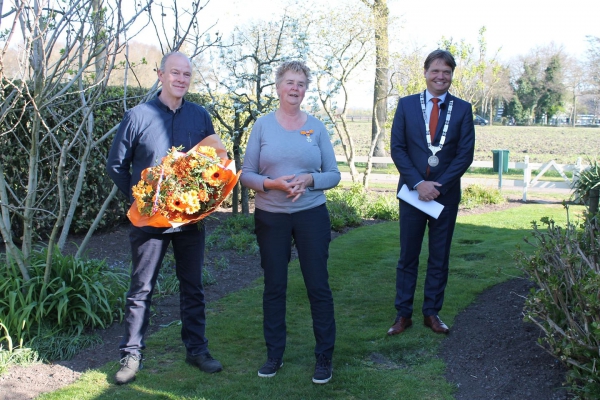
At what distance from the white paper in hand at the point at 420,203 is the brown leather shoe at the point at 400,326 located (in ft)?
3.14

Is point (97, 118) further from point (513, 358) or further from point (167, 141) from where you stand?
point (513, 358)

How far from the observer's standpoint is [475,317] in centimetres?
Result: 527

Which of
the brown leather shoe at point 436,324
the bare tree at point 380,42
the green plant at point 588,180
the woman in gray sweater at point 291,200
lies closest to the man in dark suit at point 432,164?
the brown leather shoe at point 436,324

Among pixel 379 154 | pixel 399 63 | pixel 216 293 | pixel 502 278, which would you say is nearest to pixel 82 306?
pixel 216 293

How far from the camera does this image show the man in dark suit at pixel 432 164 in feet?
15.7

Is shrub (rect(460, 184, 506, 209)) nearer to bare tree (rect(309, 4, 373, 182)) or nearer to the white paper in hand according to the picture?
bare tree (rect(309, 4, 373, 182))

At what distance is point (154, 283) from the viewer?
163 inches

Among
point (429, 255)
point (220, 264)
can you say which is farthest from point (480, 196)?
point (429, 255)

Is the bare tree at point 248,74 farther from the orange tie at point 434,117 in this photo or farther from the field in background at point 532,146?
the field in background at point 532,146

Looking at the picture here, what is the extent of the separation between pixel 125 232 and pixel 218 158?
17.7ft

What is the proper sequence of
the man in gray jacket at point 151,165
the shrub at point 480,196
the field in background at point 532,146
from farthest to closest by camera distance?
the field in background at point 532,146 < the shrub at point 480,196 < the man in gray jacket at point 151,165

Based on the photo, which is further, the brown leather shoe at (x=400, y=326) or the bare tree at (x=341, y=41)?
the bare tree at (x=341, y=41)

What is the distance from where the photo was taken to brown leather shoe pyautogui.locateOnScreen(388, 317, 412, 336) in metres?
4.89

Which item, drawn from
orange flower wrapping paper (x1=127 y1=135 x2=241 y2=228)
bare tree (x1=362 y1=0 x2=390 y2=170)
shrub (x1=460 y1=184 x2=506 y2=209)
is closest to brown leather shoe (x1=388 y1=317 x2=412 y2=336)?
orange flower wrapping paper (x1=127 y1=135 x2=241 y2=228)
